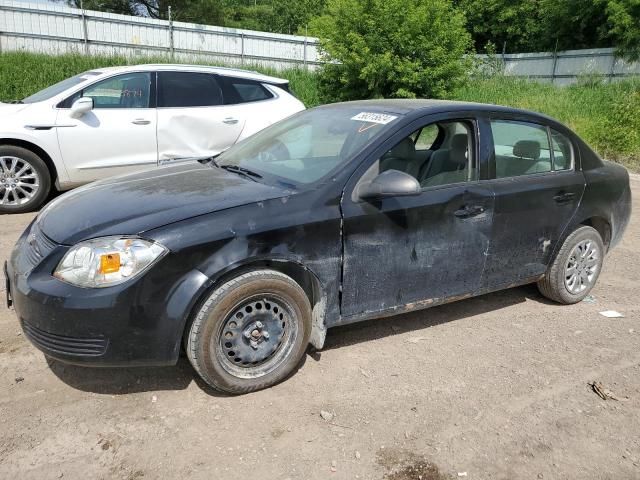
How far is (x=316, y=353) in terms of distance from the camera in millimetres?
3588

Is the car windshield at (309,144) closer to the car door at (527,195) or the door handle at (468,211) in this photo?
the door handle at (468,211)

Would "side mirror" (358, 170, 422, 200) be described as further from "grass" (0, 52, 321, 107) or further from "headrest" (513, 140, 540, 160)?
"grass" (0, 52, 321, 107)

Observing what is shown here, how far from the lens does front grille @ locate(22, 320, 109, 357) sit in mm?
2711

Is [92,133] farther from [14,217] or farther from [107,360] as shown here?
[107,360]

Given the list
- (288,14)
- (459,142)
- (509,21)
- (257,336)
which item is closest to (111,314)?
(257,336)

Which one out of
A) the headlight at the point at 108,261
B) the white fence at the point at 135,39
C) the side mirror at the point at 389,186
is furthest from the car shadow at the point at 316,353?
the white fence at the point at 135,39

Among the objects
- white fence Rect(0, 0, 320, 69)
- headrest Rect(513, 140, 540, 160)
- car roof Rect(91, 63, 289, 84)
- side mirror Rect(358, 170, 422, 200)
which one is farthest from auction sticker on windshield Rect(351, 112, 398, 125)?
white fence Rect(0, 0, 320, 69)

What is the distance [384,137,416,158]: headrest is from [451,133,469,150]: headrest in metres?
0.29

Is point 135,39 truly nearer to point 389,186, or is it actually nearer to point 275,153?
point 275,153

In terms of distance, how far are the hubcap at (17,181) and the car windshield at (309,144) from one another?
3.52 metres

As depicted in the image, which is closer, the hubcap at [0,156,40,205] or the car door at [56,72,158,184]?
the hubcap at [0,156,40,205]

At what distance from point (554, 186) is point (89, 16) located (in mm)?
17517

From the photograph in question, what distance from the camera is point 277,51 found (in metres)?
20.6

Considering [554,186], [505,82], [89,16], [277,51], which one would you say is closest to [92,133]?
[554,186]
